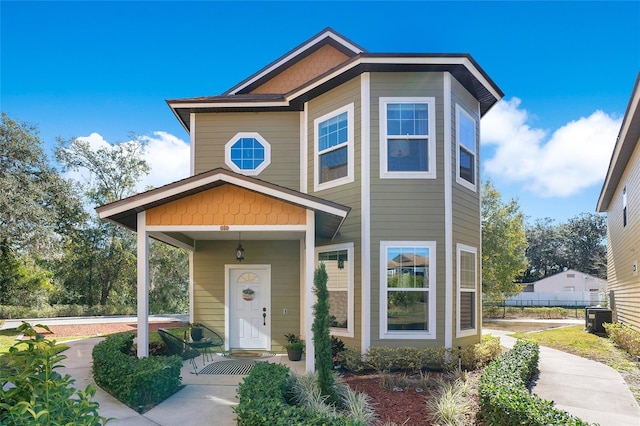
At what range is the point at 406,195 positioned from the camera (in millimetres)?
9781

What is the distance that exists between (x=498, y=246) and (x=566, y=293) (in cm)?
1711

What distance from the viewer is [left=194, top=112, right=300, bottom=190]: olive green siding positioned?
38.4 ft

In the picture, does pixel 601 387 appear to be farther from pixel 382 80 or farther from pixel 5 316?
pixel 5 316

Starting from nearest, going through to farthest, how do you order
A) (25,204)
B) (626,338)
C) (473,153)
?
(473,153) < (626,338) < (25,204)

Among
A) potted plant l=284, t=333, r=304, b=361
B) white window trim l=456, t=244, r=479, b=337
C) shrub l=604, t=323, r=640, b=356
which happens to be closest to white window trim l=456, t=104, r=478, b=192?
white window trim l=456, t=244, r=479, b=337

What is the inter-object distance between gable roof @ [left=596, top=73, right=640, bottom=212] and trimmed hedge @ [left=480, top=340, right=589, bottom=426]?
18.8 feet

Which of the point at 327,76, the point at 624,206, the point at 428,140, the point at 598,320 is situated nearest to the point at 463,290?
the point at 428,140

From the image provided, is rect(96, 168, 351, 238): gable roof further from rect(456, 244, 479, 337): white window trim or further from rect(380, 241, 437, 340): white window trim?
rect(456, 244, 479, 337): white window trim

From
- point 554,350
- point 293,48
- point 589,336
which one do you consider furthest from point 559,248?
point 293,48

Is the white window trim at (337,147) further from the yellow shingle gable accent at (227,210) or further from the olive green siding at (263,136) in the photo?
the yellow shingle gable accent at (227,210)

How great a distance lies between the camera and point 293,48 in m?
12.5

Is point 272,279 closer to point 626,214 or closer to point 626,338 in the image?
point 626,338

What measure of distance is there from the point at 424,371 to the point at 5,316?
22.0 metres

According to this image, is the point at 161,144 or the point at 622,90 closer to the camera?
the point at 622,90
